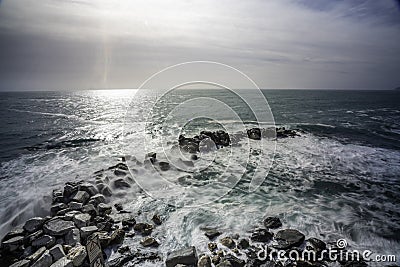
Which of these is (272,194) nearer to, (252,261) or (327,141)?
(252,261)

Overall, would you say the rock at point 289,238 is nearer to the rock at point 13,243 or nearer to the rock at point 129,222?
the rock at point 129,222

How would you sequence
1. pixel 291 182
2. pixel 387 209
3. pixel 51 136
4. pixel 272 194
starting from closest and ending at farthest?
1. pixel 387 209
2. pixel 272 194
3. pixel 291 182
4. pixel 51 136

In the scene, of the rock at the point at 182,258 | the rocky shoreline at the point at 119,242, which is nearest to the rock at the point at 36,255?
the rocky shoreline at the point at 119,242

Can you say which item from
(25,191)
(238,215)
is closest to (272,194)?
(238,215)

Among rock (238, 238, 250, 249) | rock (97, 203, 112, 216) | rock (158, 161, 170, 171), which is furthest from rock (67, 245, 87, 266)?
rock (158, 161, 170, 171)

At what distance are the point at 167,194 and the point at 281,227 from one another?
4.32 metres

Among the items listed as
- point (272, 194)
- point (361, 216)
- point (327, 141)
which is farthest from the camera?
point (327, 141)

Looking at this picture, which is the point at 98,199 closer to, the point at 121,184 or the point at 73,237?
the point at 121,184

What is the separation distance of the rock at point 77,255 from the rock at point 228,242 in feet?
10.8

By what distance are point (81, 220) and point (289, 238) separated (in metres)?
5.81

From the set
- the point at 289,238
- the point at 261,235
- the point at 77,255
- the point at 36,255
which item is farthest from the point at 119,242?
the point at 289,238

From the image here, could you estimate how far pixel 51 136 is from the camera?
19.3m

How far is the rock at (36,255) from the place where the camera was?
15.6 feet

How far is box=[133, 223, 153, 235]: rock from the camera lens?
5958 mm
